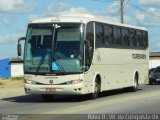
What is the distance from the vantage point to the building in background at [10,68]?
274ft

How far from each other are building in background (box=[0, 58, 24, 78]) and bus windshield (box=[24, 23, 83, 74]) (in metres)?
58.2

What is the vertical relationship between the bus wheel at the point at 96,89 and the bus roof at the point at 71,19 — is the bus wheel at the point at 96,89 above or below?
below

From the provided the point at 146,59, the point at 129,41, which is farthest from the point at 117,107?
the point at 146,59

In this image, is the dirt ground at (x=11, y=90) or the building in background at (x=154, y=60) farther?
the building in background at (x=154, y=60)

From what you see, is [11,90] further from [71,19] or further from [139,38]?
[71,19]

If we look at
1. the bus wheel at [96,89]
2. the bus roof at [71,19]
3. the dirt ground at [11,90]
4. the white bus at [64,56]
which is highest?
the bus roof at [71,19]

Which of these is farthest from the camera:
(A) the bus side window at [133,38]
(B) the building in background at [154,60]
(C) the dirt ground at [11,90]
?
(B) the building in background at [154,60]

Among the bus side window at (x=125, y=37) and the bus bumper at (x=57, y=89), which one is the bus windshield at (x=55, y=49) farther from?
the bus side window at (x=125, y=37)

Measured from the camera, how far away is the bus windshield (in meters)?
23.5

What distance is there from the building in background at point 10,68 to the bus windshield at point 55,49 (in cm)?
5816

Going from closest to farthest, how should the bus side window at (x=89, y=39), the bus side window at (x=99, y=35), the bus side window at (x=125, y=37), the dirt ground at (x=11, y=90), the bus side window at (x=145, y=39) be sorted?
the bus side window at (x=89, y=39) → the bus side window at (x=99, y=35) → the bus side window at (x=125, y=37) → the dirt ground at (x=11, y=90) → the bus side window at (x=145, y=39)

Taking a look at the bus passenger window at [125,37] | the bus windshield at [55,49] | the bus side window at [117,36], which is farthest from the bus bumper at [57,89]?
the bus passenger window at [125,37]

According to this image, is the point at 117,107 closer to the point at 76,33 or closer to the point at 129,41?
the point at 76,33

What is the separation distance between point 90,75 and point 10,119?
880 centimetres
